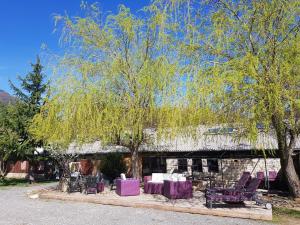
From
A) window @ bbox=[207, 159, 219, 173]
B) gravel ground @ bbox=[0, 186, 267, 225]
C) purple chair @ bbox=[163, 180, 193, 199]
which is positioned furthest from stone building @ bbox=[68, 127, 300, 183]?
gravel ground @ bbox=[0, 186, 267, 225]

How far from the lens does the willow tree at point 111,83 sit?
39.4ft

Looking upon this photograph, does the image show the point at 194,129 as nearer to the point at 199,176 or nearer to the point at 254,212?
the point at 254,212

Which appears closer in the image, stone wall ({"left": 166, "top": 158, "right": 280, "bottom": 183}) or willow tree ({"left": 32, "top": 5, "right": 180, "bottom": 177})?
willow tree ({"left": 32, "top": 5, "right": 180, "bottom": 177})

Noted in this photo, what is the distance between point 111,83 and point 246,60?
6.35 metres

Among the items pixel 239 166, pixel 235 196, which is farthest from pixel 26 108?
pixel 235 196

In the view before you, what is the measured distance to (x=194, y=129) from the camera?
34.6ft

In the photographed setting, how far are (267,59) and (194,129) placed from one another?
3.51 metres

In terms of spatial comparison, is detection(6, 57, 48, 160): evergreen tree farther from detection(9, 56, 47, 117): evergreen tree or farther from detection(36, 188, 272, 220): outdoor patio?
detection(36, 188, 272, 220): outdoor patio

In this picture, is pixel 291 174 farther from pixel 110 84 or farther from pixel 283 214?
pixel 110 84

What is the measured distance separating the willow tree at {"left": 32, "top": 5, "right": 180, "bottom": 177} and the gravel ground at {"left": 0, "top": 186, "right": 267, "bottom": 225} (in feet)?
10.5

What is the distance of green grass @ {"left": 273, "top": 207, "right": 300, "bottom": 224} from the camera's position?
817 centimetres

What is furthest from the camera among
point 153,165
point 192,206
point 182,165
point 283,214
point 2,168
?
point 2,168

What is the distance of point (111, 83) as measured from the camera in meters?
12.7

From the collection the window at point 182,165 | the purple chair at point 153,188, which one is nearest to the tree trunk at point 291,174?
the purple chair at point 153,188
